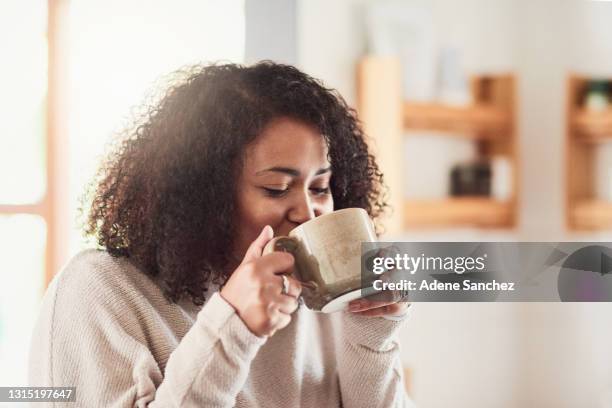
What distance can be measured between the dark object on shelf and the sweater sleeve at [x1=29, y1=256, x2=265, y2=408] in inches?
42.9

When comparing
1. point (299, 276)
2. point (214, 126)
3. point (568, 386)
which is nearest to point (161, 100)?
point (214, 126)

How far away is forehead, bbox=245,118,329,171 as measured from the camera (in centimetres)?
55

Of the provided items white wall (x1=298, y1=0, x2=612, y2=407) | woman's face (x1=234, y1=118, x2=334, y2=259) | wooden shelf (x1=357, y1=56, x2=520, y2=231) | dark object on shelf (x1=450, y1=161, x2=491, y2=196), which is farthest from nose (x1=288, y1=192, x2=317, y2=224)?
dark object on shelf (x1=450, y1=161, x2=491, y2=196)

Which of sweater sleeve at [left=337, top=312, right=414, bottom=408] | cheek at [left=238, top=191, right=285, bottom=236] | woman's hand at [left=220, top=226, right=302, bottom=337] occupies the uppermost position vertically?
cheek at [left=238, top=191, right=285, bottom=236]

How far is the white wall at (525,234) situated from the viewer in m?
1.39

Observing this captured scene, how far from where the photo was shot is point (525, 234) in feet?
5.50

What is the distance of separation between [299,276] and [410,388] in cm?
87

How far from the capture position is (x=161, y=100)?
598 millimetres

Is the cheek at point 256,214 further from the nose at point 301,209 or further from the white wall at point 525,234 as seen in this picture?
the white wall at point 525,234

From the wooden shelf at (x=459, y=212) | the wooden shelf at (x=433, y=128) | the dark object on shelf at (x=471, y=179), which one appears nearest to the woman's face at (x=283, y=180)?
the wooden shelf at (x=433, y=128)

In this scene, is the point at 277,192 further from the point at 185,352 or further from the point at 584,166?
the point at 584,166

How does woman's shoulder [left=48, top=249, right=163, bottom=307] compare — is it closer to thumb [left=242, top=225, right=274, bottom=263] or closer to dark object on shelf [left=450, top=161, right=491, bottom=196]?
thumb [left=242, top=225, right=274, bottom=263]
